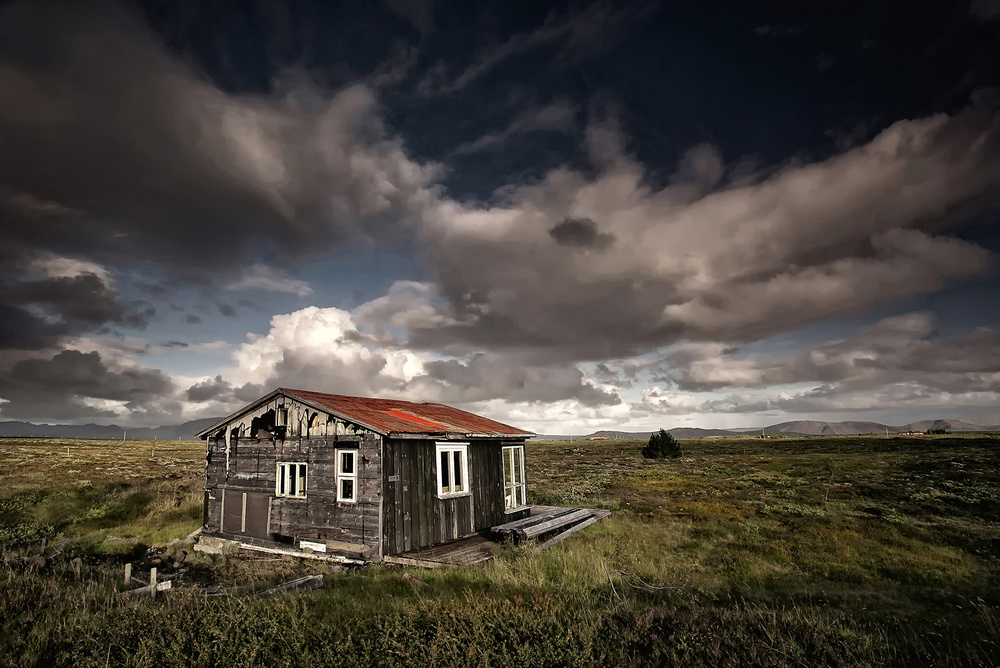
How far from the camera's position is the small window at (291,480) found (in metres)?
15.2

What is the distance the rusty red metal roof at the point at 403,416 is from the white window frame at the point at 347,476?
116 cm

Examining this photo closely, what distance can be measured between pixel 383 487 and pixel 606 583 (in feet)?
21.1

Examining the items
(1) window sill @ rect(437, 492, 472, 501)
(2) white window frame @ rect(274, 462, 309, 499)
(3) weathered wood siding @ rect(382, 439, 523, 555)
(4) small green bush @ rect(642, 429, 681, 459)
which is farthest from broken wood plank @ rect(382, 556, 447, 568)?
(4) small green bush @ rect(642, 429, 681, 459)

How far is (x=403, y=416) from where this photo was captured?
56.8 feet

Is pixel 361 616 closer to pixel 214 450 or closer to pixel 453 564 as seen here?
pixel 453 564

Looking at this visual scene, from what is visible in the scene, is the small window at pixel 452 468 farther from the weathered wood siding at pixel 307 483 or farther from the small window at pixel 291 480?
the small window at pixel 291 480

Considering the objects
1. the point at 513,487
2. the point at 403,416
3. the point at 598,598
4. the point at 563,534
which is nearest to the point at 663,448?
the point at 513,487

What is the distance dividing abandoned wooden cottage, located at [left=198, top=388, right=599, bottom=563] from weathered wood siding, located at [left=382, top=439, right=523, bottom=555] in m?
0.03

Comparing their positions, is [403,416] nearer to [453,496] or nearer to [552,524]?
[453,496]

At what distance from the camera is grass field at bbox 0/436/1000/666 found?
20.2 ft

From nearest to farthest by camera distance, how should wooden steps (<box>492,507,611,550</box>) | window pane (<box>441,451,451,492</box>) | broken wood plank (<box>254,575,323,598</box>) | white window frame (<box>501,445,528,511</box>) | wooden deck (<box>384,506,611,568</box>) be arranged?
broken wood plank (<box>254,575,323,598</box>) → wooden deck (<box>384,506,611,568</box>) → wooden steps (<box>492,507,611,550</box>) → window pane (<box>441,451,451,492</box>) → white window frame (<box>501,445,528,511</box>)

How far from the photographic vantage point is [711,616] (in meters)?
7.61

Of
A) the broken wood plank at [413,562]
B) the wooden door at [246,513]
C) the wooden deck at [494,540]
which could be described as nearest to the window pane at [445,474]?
the wooden deck at [494,540]

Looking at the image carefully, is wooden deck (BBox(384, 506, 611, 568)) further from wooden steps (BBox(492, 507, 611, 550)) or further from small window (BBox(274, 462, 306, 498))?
small window (BBox(274, 462, 306, 498))
